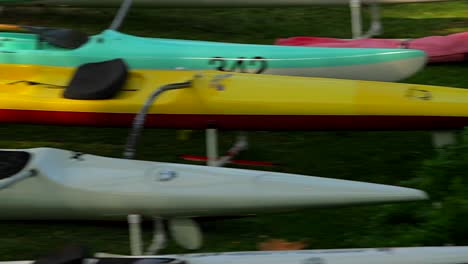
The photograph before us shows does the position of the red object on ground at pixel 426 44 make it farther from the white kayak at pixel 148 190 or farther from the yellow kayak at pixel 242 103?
the white kayak at pixel 148 190

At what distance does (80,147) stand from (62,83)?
31 cm

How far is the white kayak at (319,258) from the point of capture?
2207 millimetres

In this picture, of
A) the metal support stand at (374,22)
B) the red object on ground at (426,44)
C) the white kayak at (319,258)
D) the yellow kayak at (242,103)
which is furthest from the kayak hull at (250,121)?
the metal support stand at (374,22)

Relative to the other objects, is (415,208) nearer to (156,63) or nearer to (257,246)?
(257,246)

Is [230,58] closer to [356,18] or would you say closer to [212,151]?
[212,151]

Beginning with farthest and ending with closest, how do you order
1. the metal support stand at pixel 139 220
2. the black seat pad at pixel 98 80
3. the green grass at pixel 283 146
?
the black seat pad at pixel 98 80
the green grass at pixel 283 146
the metal support stand at pixel 139 220

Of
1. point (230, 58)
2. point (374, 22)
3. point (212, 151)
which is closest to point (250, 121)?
point (212, 151)

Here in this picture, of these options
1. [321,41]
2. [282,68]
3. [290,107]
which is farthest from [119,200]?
[321,41]

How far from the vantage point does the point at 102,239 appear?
122 inches

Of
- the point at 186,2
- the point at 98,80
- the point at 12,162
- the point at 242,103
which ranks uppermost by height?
the point at 186,2

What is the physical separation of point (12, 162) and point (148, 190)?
0.54 m

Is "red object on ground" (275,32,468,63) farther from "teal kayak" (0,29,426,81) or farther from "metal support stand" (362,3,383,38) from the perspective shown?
"teal kayak" (0,29,426,81)

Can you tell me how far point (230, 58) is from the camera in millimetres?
4203

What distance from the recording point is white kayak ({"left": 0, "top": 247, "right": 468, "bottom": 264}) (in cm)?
221
